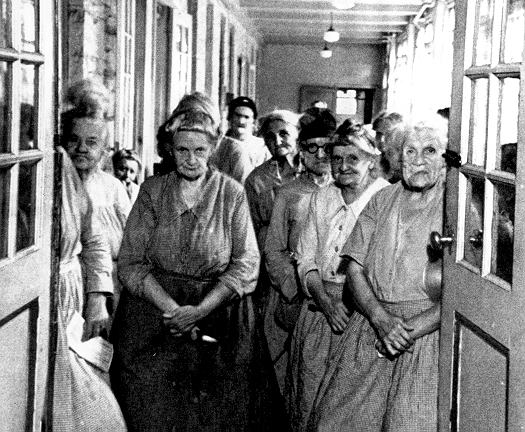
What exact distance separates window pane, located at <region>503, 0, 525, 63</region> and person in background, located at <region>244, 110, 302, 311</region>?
4.07m

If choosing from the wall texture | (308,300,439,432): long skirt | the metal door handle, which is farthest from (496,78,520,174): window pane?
the wall texture

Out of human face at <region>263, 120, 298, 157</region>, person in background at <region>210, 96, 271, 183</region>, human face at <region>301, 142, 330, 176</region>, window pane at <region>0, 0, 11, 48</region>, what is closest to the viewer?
window pane at <region>0, 0, 11, 48</region>

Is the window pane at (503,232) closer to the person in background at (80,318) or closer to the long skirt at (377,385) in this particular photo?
the long skirt at (377,385)

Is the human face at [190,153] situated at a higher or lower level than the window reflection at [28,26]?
lower

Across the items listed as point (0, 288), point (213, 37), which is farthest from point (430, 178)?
point (213, 37)

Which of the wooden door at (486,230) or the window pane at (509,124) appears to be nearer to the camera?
the wooden door at (486,230)

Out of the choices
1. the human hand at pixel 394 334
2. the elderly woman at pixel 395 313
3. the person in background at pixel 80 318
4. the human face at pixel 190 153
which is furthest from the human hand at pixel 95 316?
the human hand at pixel 394 334

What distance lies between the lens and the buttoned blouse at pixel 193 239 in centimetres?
453

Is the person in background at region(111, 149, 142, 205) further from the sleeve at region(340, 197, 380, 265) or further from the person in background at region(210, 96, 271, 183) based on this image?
the sleeve at region(340, 197, 380, 265)

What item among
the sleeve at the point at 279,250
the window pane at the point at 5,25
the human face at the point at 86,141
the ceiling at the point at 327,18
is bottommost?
the sleeve at the point at 279,250

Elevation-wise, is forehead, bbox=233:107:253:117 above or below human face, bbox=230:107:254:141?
above

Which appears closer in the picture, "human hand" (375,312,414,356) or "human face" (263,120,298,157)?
"human hand" (375,312,414,356)

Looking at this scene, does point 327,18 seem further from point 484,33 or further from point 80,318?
point 484,33

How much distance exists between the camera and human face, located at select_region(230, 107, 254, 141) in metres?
9.48
